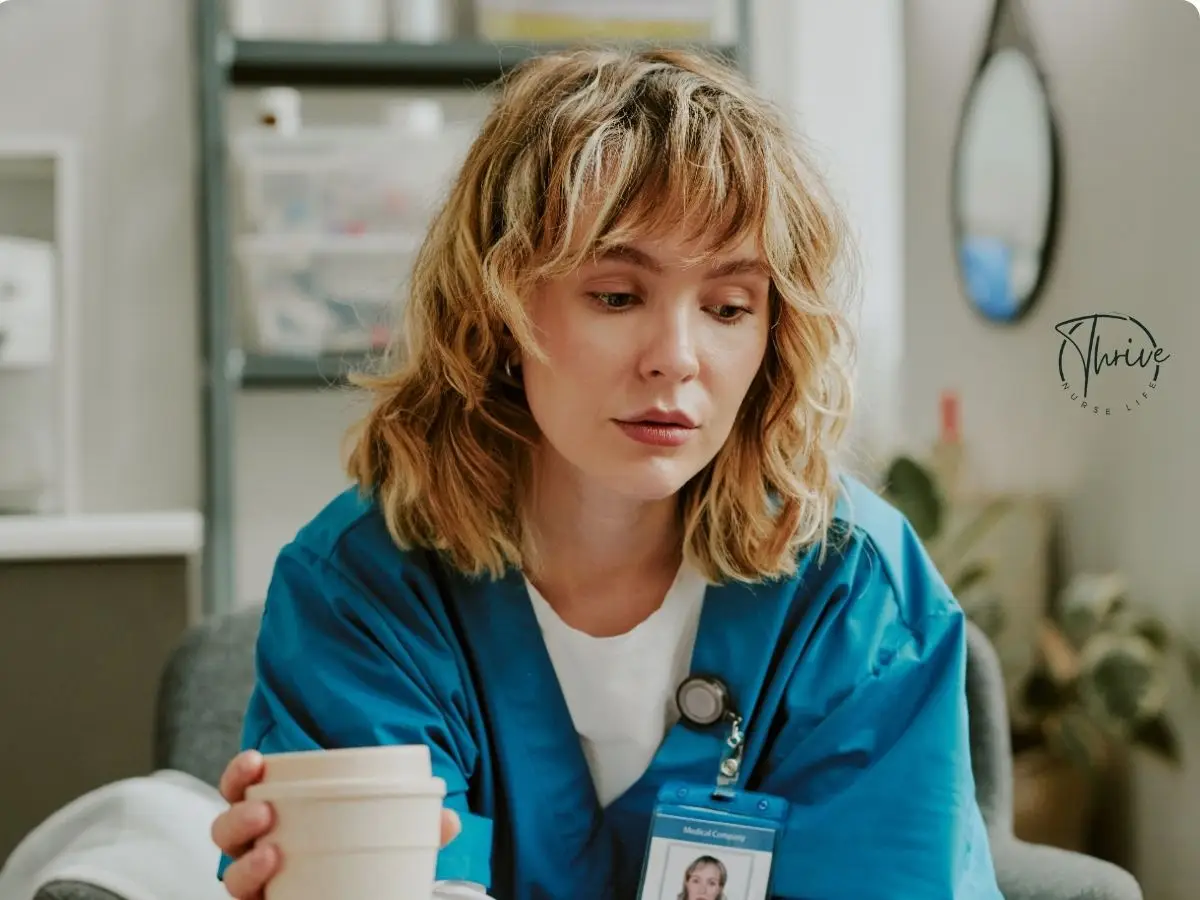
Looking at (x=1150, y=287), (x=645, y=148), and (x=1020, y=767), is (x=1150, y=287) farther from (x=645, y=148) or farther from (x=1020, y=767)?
(x=1020, y=767)

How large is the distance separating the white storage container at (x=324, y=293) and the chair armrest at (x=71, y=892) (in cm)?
109

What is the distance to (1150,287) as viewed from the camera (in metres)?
1.00

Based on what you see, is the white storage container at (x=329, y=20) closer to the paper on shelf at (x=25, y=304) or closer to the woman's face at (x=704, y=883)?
the paper on shelf at (x=25, y=304)

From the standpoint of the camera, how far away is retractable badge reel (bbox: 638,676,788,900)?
923mm

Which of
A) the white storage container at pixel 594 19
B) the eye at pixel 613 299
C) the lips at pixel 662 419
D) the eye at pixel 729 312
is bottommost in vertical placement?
the lips at pixel 662 419

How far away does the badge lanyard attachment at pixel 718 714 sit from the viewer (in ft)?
3.19

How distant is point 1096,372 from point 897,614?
0.24m

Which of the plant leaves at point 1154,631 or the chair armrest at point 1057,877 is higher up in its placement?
the plant leaves at point 1154,631

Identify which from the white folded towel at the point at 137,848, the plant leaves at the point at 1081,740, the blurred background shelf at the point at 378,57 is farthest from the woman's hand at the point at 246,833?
the blurred background shelf at the point at 378,57

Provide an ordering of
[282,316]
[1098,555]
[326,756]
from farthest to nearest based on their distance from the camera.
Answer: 1. [282,316]
2. [1098,555]
3. [326,756]

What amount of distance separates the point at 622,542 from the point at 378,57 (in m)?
1.12

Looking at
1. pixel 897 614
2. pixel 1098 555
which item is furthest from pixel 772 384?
pixel 1098 555

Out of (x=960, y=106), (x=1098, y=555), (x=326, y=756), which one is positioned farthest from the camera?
(x=960, y=106)

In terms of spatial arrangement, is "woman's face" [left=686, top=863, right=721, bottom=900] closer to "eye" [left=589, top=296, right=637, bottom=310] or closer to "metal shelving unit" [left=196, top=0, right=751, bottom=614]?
"eye" [left=589, top=296, right=637, bottom=310]
